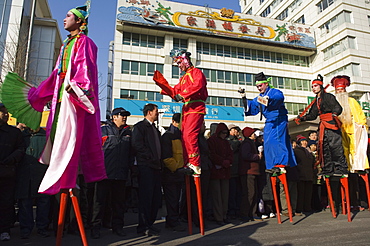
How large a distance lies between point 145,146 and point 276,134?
2.20 meters

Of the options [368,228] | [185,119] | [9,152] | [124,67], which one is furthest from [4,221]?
[124,67]

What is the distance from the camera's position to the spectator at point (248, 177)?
207 inches

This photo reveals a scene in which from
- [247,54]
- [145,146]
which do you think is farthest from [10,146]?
[247,54]

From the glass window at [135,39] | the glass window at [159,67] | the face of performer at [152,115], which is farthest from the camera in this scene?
the glass window at [159,67]

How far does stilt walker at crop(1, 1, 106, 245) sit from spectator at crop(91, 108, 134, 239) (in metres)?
1.31

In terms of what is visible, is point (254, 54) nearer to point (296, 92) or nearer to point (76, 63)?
point (296, 92)

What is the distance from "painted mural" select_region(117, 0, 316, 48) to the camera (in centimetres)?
2675

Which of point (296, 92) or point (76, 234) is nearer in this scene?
point (76, 234)

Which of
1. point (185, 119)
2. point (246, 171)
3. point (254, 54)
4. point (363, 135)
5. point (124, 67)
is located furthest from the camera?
point (254, 54)

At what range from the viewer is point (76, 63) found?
2.68m

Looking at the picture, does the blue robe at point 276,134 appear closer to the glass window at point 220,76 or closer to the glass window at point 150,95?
the glass window at point 150,95

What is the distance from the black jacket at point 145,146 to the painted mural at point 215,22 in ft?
79.4

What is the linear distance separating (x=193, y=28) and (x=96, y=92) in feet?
89.2

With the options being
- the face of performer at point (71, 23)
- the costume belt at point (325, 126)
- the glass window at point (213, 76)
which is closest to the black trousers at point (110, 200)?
the face of performer at point (71, 23)
